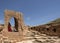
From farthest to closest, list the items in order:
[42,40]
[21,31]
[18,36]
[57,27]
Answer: [57,27] < [21,31] < [18,36] < [42,40]

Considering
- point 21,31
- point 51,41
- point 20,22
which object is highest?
point 20,22

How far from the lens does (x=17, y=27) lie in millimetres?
23062

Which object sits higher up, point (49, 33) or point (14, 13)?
point (14, 13)

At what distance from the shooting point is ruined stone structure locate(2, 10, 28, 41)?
66.6 feet

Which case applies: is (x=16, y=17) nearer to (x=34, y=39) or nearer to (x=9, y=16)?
(x=9, y=16)

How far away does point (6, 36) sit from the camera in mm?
19984

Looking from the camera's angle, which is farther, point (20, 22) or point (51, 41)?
point (20, 22)

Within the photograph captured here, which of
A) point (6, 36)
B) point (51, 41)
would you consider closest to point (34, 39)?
point (51, 41)

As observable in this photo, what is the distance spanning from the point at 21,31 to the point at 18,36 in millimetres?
1559

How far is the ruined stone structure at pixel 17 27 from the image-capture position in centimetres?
2029

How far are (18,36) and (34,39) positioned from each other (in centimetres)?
258

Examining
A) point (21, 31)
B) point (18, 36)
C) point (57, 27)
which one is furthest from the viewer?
point (57, 27)

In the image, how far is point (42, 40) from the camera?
779 inches

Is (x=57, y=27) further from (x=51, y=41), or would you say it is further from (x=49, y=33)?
(x=51, y=41)
